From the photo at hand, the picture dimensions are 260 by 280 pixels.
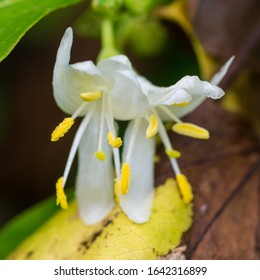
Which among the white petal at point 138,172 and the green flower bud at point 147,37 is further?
the green flower bud at point 147,37

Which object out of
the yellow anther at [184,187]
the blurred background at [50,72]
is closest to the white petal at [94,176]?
the yellow anther at [184,187]

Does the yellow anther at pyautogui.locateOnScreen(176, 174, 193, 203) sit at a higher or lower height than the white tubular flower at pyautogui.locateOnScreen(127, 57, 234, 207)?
lower

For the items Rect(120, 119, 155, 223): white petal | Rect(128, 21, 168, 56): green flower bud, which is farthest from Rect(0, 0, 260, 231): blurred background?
Rect(120, 119, 155, 223): white petal

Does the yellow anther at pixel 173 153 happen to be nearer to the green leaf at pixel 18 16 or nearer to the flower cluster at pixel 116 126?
the flower cluster at pixel 116 126

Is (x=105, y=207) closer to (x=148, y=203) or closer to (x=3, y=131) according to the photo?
(x=148, y=203)

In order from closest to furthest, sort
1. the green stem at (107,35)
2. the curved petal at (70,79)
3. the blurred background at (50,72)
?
the curved petal at (70,79) → the green stem at (107,35) → the blurred background at (50,72)

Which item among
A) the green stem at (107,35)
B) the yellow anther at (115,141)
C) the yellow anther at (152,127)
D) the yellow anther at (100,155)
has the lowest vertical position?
the yellow anther at (152,127)

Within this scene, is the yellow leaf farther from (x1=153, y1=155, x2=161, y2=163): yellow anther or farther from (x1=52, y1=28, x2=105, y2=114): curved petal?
(x1=52, y1=28, x2=105, y2=114): curved petal

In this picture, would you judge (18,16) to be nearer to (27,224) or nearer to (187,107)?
(187,107)
